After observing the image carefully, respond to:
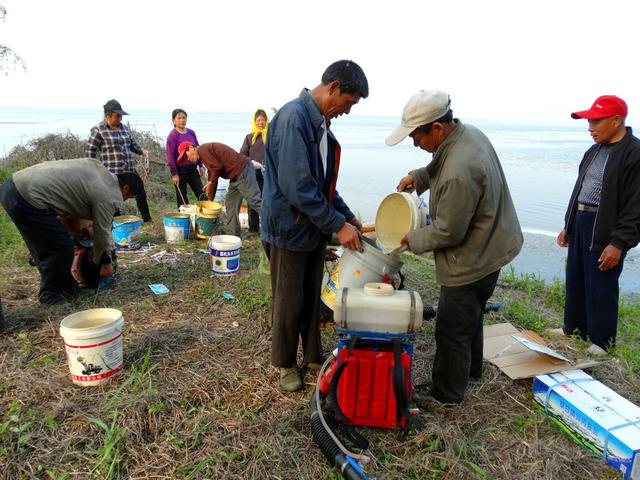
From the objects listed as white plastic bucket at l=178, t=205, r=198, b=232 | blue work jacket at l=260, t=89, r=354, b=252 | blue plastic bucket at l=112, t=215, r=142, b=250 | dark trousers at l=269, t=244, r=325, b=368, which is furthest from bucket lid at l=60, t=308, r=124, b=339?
white plastic bucket at l=178, t=205, r=198, b=232

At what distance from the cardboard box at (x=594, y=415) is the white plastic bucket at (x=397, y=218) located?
1301 mm

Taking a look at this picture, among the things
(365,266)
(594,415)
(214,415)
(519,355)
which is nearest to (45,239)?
(214,415)

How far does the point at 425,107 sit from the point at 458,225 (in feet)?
2.23

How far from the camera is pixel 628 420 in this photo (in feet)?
7.74

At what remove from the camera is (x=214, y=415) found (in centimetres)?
253

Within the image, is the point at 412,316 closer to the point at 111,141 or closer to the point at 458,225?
the point at 458,225

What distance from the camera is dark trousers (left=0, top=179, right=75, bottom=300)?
358 centimetres

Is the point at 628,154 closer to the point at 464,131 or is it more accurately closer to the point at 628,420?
the point at 464,131

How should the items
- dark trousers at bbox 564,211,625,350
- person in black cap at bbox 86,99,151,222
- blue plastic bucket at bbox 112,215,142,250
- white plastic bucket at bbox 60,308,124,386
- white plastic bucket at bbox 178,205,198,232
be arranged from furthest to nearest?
1. white plastic bucket at bbox 178,205,198,232
2. person in black cap at bbox 86,99,151,222
3. blue plastic bucket at bbox 112,215,142,250
4. dark trousers at bbox 564,211,625,350
5. white plastic bucket at bbox 60,308,124,386

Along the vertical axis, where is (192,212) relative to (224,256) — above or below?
above

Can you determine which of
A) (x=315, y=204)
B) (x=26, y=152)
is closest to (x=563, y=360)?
(x=315, y=204)

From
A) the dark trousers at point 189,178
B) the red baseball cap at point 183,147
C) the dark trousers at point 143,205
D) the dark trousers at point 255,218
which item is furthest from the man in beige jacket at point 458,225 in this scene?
the dark trousers at point 143,205

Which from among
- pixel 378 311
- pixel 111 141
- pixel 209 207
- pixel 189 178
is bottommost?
pixel 209 207

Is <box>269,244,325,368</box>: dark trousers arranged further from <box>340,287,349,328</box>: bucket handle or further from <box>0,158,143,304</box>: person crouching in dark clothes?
<box>0,158,143,304</box>: person crouching in dark clothes
